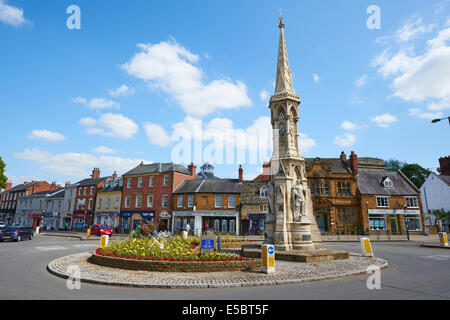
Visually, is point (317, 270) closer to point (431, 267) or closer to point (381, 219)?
point (431, 267)

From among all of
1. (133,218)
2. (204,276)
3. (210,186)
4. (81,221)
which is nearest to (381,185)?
(210,186)

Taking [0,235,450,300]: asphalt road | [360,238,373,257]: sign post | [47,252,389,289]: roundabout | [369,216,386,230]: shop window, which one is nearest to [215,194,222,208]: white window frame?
[369,216,386,230]: shop window

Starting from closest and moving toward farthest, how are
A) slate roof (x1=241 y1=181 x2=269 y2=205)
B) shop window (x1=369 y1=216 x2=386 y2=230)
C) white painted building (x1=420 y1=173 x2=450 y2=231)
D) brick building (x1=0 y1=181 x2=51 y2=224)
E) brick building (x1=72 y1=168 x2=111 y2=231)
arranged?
shop window (x1=369 y1=216 x2=386 y2=230) < slate roof (x1=241 y1=181 x2=269 y2=205) < white painted building (x1=420 y1=173 x2=450 y2=231) < brick building (x1=72 y1=168 x2=111 y2=231) < brick building (x1=0 y1=181 x2=51 y2=224)

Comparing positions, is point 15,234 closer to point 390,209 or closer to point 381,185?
point 390,209

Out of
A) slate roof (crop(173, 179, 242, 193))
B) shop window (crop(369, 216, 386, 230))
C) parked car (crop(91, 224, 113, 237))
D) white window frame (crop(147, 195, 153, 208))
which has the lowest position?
parked car (crop(91, 224, 113, 237))

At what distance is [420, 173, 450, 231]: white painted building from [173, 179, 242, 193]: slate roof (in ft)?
97.6

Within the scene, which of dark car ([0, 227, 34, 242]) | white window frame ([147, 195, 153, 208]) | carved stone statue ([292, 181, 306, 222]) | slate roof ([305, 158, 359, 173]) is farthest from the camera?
white window frame ([147, 195, 153, 208])

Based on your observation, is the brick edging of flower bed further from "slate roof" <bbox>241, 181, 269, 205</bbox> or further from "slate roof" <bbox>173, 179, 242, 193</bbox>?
"slate roof" <bbox>173, 179, 242, 193</bbox>

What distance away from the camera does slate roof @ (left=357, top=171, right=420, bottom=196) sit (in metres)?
36.2

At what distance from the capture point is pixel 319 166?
123ft

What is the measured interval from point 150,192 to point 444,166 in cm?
5410
